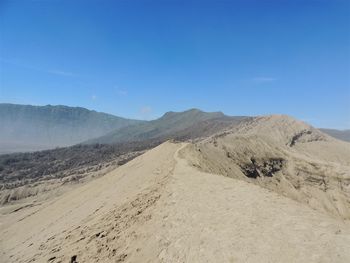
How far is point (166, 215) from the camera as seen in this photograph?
16.0 m

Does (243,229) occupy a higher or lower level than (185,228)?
higher

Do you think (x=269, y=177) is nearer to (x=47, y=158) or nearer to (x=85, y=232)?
(x=85, y=232)

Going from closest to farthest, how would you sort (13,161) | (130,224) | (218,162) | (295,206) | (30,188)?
(295,206) < (130,224) < (218,162) < (30,188) < (13,161)

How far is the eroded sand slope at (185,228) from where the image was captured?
1127 cm

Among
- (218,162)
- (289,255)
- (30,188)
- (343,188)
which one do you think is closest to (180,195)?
(289,255)

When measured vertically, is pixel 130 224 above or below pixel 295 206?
below

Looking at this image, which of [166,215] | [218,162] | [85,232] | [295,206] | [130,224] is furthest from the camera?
[218,162]

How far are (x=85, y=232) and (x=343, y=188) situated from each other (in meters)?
30.6

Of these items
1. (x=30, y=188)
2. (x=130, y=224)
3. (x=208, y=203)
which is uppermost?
(x=208, y=203)

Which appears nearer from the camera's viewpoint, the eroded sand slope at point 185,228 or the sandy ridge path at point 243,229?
the sandy ridge path at point 243,229

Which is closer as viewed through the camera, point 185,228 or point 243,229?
point 243,229

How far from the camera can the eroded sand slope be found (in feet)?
37.0

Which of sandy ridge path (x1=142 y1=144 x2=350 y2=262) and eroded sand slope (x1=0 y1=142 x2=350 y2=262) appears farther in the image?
eroded sand slope (x1=0 y1=142 x2=350 y2=262)

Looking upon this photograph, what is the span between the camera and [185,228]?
1430 centimetres
